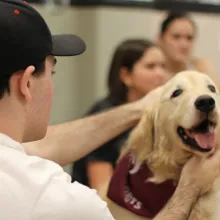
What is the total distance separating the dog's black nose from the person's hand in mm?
118

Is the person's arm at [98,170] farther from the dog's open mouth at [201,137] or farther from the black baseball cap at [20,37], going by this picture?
the black baseball cap at [20,37]

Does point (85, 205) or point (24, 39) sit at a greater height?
point (24, 39)

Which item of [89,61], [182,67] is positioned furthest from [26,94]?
[89,61]

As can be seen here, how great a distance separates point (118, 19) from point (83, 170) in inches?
60.8

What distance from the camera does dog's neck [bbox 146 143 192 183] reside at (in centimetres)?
141

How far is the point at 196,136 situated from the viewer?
1.34 metres

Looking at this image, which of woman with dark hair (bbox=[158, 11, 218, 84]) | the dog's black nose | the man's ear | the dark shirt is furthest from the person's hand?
woman with dark hair (bbox=[158, 11, 218, 84])

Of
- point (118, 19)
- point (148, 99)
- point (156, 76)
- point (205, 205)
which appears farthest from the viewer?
point (118, 19)

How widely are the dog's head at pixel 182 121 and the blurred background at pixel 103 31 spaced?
182 cm

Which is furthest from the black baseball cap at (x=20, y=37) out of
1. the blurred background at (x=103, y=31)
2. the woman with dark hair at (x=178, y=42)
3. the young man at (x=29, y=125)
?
the blurred background at (x=103, y=31)

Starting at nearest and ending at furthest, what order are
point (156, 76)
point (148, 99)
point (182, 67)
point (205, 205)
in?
point (205, 205) → point (148, 99) → point (156, 76) → point (182, 67)

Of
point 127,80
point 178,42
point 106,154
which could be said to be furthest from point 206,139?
point 178,42

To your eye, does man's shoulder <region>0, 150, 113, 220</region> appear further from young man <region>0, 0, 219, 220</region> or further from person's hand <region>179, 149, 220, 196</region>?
person's hand <region>179, 149, 220, 196</region>

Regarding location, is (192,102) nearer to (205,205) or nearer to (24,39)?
(205,205)
